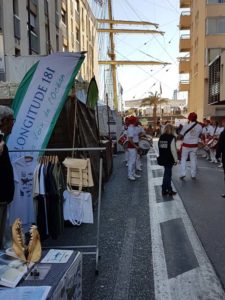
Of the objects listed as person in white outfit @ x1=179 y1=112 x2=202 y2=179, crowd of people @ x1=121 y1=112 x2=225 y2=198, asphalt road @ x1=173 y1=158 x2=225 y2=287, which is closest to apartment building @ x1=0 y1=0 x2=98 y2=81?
crowd of people @ x1=121 y1=112 x2=225 y2=198

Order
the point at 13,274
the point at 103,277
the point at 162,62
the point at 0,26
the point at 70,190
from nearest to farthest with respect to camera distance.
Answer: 1. the point at 13,274
2. the point at 103,277
3. the point at 70,190
4. the point at 0,26
5. the point at 162,62

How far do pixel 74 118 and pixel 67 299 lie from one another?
15.2 feet

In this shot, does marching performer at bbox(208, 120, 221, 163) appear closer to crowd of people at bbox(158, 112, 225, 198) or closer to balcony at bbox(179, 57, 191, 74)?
crowd of people at bbox(158, 112, 225, 198)

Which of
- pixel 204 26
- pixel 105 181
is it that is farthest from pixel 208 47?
pixel 105 181

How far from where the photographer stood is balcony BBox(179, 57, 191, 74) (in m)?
53.7

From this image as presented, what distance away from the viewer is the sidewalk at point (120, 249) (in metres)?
4.34

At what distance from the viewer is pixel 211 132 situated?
1891 cm

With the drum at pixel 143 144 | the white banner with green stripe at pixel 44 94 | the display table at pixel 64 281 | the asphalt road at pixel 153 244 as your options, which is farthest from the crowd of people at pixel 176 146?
the display table at pixel 64 281

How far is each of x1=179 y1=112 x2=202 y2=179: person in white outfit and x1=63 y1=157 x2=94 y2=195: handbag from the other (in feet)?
24.7

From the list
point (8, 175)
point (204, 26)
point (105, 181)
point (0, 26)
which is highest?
point (204, 26)

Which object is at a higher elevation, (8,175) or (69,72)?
(69,72)

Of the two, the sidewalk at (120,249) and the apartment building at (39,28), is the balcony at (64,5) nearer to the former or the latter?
the apartment building at (39,28)

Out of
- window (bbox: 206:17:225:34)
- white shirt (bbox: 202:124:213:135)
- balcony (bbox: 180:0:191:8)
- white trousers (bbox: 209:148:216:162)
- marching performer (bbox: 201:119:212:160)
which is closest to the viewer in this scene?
white trousers (bbox: 209:148:216:162)

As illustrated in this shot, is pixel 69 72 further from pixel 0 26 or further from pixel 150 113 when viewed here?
pixel 150 113
